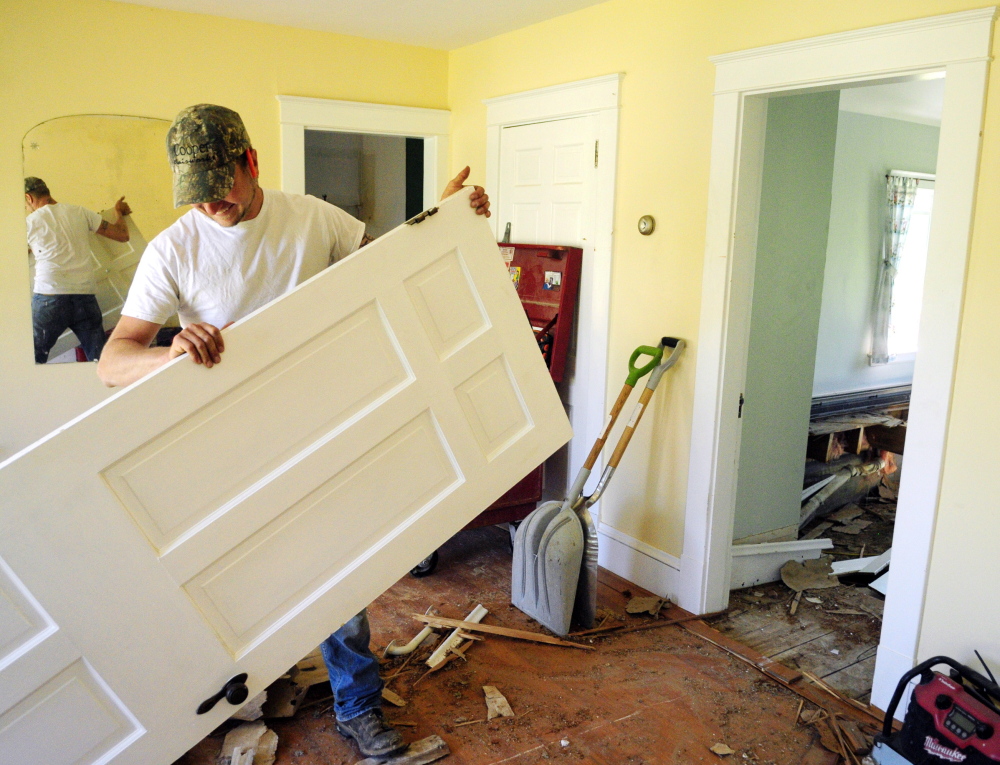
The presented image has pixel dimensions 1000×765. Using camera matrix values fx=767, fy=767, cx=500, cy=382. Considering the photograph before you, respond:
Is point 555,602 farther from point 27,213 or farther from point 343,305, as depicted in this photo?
point 27,213

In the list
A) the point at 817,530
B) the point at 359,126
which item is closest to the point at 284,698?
the point at 359,126

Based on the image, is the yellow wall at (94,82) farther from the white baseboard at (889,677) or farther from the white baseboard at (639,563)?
the white baseboard at (889,677)

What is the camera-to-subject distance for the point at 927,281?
246 centimetres

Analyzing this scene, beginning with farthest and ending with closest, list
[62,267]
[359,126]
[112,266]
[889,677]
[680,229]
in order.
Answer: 1. [359,126]
2. [112,266]
3. [62,267]
4. [680,229]
5. [889,677]

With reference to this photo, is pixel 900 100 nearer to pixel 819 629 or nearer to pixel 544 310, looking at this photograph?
pixel 544 310

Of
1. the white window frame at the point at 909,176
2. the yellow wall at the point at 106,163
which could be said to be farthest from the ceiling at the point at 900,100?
the yellow wall at the point at 106,163

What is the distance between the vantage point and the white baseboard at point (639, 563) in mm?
3592

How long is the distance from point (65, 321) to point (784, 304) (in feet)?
11.8

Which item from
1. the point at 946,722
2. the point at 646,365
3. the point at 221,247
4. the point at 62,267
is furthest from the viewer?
the point at 62,267

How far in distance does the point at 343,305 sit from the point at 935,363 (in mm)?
1904

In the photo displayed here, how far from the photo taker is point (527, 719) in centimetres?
269

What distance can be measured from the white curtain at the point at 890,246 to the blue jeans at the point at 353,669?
6286 millimetres

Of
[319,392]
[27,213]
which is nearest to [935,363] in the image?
[319,392]

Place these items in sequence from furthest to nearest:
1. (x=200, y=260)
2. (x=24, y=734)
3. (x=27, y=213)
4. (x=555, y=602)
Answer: (x=27, y=213)
(x=555, y=602)
(x=200, y=260)
(x=24, y=734)
